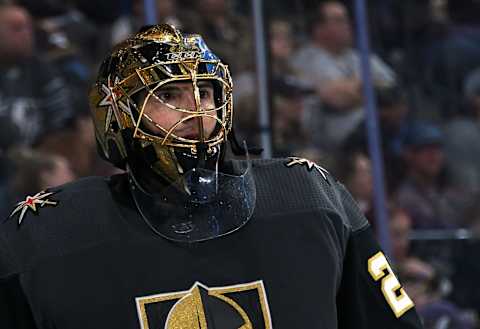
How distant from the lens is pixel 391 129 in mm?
4176

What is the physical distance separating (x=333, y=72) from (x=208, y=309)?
227 centimetres

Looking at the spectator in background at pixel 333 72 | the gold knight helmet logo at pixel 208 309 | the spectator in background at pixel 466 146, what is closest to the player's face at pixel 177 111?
the gold knight helmet logo at pixel 208 309

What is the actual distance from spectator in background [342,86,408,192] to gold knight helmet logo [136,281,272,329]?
219 centimetres

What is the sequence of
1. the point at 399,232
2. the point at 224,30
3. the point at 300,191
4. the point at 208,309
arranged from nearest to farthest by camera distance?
1. the point at 208,309
2. the point at 300,191
3. the point at 224,30
4. the point at 399,232

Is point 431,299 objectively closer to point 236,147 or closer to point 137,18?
point 137,18

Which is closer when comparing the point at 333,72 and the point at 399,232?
the point at 333,72

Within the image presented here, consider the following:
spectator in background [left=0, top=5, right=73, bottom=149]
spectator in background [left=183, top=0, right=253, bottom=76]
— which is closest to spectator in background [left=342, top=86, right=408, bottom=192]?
spectator in background [left=183, top=0, right=253, bottom=76]

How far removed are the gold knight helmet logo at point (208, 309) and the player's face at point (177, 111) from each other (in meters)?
0.28

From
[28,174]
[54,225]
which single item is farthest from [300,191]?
[28,174]

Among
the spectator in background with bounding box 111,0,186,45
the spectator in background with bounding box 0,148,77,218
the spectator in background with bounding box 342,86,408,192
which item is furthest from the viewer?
the spectator in background with bounding box 342,86,408,192

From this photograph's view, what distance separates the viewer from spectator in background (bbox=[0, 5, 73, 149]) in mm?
3361

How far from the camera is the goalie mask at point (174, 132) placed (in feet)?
6.32

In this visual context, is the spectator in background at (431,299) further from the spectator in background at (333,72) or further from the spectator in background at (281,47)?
the spectator in background at (281,47)

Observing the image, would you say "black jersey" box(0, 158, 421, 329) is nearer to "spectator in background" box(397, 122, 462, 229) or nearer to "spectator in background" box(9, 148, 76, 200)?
"spectator in background" box(9, 148, 76, 200)
